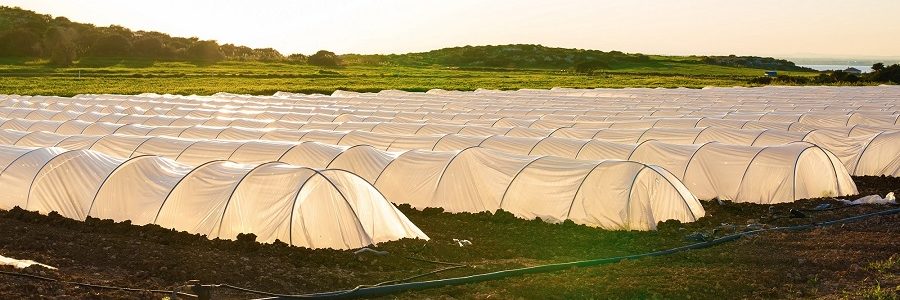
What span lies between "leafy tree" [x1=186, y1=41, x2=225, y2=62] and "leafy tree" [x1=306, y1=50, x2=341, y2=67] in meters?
11.1

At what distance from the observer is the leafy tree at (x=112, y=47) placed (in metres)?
105

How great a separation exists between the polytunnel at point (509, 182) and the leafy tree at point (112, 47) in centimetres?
8748

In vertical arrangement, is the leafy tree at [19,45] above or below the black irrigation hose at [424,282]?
below

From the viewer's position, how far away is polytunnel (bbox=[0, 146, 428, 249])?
1564 centimetres

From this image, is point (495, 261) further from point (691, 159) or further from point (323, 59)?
point (323, 59)

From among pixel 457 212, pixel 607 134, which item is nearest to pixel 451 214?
pixel 457 212

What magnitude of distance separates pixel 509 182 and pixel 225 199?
6.58m

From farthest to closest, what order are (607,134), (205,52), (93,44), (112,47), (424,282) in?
(205,52), (93,44), (112,47), (607,134), (424,282)

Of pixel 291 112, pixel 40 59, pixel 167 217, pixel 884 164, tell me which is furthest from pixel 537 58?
pixel 167 217

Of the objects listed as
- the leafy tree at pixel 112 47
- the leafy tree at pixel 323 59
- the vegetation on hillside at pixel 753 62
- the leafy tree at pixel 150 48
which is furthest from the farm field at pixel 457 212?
the vegetation on hillside at pixel 753 62

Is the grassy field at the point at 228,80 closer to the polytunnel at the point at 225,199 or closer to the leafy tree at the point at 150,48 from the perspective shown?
the leafy tree at the point at 150,48

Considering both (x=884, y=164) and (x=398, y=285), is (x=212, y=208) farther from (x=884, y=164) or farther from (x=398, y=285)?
(x=884, y=164)

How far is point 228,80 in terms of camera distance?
259ft

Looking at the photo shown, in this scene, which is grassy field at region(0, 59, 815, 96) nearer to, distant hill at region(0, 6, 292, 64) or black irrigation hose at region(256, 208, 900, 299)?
distant hill at region(0, 6, 292, 64)
